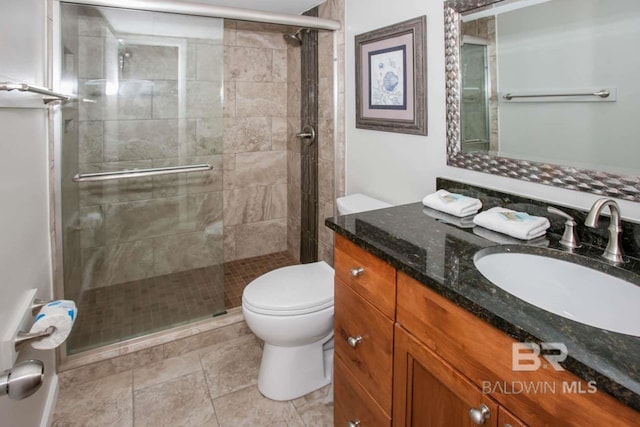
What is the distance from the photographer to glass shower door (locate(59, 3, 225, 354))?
193 cm

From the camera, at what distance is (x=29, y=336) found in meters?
1.09

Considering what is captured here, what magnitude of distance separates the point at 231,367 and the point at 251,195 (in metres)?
1.50

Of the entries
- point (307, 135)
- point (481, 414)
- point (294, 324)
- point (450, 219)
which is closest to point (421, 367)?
point (481, 414)

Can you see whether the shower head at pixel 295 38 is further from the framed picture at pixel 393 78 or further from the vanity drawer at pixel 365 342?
the vanity drawer at pixel 365 342

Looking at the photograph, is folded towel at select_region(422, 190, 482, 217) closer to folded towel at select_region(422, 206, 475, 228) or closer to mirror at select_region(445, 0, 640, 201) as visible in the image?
folded towel at select_region(422, 206, 475, 228)

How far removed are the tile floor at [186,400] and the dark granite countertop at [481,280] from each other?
A: 3.11 ft

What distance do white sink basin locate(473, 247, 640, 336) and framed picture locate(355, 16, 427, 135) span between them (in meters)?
0.79

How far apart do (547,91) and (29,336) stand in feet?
5.50

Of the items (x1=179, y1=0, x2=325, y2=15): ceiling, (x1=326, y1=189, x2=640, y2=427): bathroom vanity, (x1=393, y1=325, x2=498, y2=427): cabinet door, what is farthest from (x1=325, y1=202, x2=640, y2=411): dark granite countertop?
(x1=179, y1=0, x2=325, y2=15): ceiling

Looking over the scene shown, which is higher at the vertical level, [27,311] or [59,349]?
[27,311]

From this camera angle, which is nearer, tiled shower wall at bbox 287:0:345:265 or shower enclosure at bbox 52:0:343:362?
shower enclosure at bbox 52:0:343:362

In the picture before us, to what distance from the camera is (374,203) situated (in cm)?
192

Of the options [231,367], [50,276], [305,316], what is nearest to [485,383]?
[305,316]

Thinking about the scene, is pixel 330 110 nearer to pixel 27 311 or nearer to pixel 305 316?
pixel 305 316
